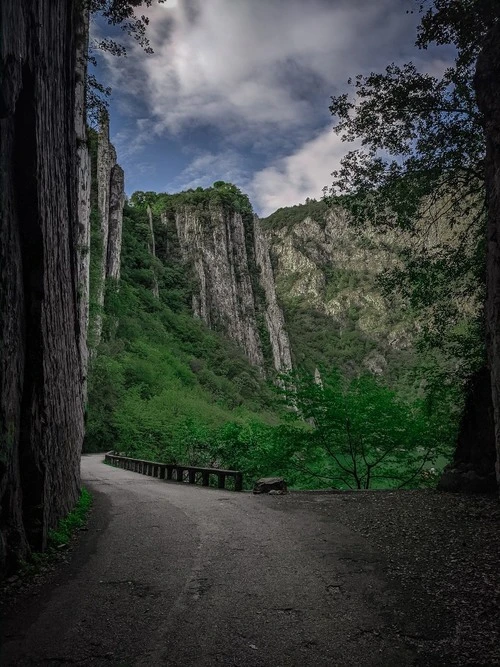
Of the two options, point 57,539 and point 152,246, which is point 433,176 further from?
point 152,246

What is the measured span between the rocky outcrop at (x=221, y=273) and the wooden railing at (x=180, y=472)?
6464 cm

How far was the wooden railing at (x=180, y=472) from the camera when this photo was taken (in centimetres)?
1308

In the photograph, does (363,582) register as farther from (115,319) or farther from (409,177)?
(115,319)

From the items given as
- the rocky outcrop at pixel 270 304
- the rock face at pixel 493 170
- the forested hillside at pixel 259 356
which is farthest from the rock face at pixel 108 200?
the rocky outcrop at pixel 270 304

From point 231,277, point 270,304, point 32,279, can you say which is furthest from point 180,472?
point 270,304

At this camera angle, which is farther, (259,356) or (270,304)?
(270,304)

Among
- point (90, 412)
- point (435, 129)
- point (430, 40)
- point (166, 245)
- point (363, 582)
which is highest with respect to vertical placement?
point (166, 245)

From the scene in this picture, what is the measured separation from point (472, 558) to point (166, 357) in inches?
1835

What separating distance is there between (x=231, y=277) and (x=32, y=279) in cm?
9344

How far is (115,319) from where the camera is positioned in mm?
49875

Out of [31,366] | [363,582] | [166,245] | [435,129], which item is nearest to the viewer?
[363,582]

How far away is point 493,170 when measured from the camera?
752cm

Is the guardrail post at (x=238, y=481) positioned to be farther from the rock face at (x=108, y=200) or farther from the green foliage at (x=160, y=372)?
the rock face at (x=108, y=200)

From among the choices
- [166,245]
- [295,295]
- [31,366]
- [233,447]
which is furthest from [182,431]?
[295,295]
